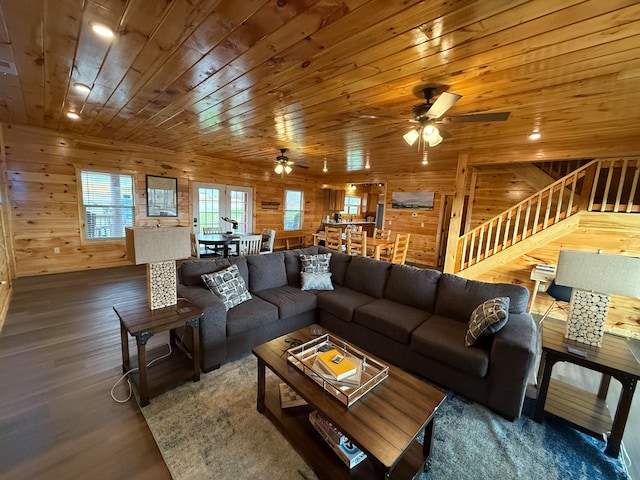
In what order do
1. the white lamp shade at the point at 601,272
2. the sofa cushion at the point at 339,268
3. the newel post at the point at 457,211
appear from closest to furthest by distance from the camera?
the white lamp shade at the point at 601,272, the sofa cushion at the point at 339,268, the newel post at the point at 457,211

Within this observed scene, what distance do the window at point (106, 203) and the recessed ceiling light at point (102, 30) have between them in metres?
4.33

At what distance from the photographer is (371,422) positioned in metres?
1.28

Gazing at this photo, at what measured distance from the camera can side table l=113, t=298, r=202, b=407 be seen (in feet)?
6.27

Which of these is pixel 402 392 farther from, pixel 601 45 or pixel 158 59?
pixel 158 59

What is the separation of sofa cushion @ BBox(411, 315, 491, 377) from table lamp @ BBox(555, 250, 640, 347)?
2.23 ft

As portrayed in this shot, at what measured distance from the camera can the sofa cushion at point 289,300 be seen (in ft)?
9.14

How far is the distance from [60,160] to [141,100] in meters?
3.17

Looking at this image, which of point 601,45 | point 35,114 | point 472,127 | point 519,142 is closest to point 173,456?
point 601,45

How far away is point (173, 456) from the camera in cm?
156

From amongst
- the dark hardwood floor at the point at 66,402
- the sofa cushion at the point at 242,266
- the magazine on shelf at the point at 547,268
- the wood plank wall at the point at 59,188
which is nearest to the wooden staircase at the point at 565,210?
the magazine on shelf at the point at 547,268

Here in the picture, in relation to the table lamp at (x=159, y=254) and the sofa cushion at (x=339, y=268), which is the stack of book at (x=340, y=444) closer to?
the table lamp at (x=159, y=254)

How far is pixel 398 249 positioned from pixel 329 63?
3.73 m

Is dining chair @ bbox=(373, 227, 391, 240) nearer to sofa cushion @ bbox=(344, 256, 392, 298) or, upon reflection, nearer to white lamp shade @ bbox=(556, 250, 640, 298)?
sofa cushion @ bbox=(344, 256, 392, 298)

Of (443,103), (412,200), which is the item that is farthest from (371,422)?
(412,200)
